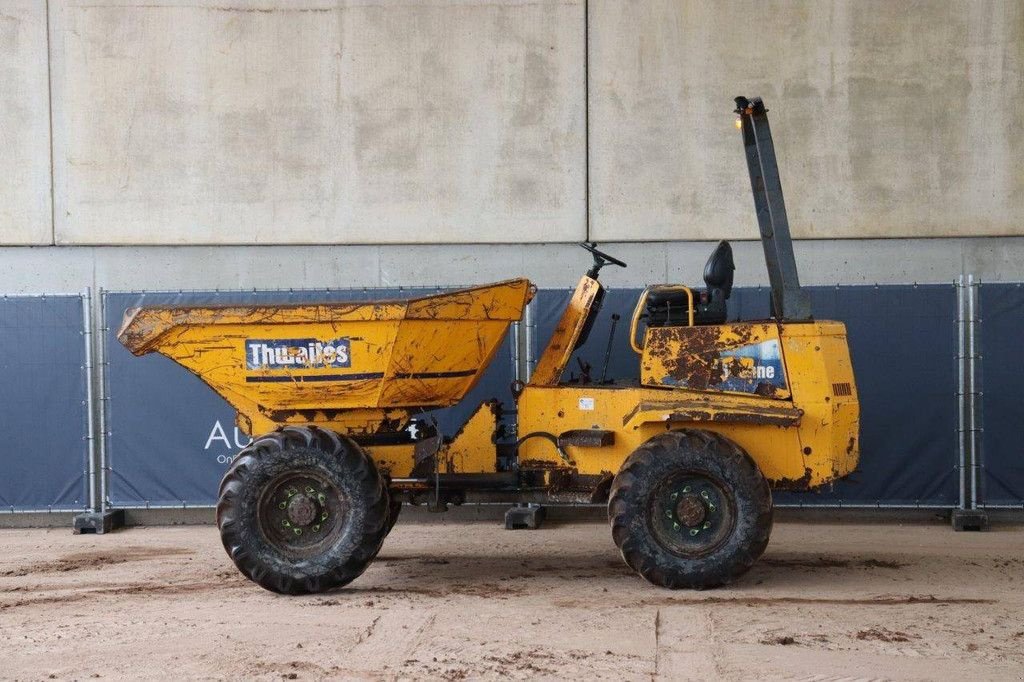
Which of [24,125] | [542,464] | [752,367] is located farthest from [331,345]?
[24,125]

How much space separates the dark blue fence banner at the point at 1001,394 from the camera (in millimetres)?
11164

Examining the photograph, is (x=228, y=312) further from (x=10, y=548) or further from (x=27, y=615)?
(x=10, y=548)

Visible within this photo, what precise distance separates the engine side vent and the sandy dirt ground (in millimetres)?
1408

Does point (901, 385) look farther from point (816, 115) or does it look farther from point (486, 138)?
point (486, 138)

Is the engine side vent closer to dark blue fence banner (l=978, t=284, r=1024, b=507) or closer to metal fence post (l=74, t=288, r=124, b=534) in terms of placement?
dark blue fence banner (l=978, t=284, r=1024, b=507)

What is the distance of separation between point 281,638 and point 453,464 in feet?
7.40

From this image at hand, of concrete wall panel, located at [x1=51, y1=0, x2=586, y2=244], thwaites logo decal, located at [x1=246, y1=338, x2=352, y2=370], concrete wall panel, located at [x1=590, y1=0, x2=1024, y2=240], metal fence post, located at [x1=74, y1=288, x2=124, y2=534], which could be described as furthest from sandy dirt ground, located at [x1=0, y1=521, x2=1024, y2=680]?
concrete wall panel, located at [x1=51, y1=0, x2=586, y2=244]

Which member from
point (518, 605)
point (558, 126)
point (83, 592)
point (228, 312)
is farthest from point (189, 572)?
point (558, 126)

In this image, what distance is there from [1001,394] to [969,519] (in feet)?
4.01

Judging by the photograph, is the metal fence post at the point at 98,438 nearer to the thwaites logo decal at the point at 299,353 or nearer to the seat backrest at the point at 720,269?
the thwaites logo decal at the point at 299,353

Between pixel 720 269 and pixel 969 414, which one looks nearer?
pixel 720 269

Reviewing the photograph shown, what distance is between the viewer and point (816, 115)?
12.4 metres

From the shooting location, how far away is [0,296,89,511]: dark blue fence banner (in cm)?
1162

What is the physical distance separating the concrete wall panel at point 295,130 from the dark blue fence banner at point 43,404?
4.17 feet
